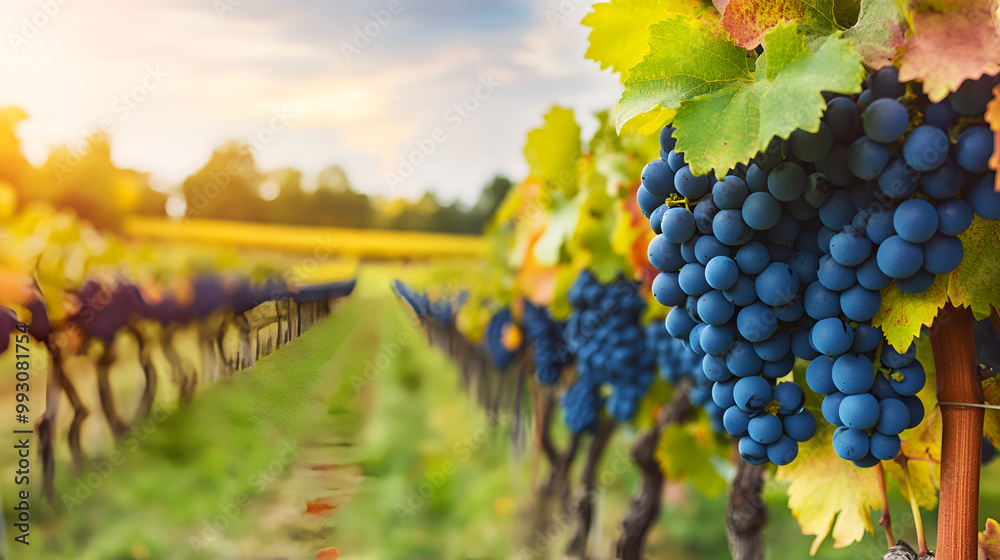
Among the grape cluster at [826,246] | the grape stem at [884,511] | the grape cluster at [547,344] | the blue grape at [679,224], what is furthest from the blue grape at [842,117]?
the grape cluster at [547,344]

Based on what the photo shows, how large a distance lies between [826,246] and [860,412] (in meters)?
0.12

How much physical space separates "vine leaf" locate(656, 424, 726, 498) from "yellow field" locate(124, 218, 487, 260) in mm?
1029

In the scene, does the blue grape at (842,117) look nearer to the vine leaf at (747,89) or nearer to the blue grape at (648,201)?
the vine leaf at (747,89)

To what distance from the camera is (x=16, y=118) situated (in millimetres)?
1546

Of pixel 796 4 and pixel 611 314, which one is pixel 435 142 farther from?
pixel 796 4

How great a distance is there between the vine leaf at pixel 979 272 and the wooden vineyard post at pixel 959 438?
0.03m

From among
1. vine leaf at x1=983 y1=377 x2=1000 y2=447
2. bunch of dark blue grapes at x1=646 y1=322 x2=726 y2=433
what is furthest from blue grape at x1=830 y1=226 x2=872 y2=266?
bunch of dark blue grapes at x1=646 y1=322 x2=726 y2=433

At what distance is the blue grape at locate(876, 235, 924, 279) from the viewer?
0.35m

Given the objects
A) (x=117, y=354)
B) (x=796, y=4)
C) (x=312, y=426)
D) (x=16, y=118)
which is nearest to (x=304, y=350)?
(x=312, y=426)

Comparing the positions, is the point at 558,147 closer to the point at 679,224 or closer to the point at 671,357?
the point at 671,357

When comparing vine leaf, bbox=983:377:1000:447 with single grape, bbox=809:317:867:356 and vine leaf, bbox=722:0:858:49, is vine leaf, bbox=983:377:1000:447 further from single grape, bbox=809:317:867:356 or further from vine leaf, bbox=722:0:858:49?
vine leaf, bbox=722:0:858:49

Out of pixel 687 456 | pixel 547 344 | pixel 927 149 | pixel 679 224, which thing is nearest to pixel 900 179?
pixel 927 149

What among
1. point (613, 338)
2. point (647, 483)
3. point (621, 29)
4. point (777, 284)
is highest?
point (621, 29)

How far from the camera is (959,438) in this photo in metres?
0.41
